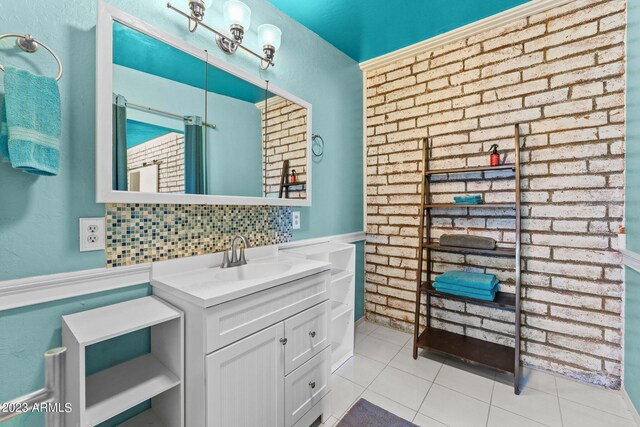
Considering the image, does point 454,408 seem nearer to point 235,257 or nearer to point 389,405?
point 389,405

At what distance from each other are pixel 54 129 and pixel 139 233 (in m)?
0.50

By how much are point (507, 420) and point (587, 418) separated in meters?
0.46

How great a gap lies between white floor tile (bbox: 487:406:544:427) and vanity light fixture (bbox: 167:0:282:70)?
8.30 ft

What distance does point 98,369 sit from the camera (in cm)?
117

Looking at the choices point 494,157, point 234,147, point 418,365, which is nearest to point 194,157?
point 234,147

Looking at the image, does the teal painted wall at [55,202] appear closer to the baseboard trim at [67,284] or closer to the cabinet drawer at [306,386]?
the baseboard trim at [67,284]

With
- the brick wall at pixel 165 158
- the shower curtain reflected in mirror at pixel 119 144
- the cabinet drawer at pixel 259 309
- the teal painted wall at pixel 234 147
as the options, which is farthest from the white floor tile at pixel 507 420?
the shower curtain reflected in mirror at pixel 119 144

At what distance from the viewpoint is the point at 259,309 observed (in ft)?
3.98

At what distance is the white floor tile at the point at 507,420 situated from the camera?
5.02 feet

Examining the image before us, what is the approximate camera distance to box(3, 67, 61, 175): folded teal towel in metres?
0.90

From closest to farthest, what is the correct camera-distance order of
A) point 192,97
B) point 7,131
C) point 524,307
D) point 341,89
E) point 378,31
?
point 7,131 < point 192,97 < point 524,307 < point 378,31 < point 341,89

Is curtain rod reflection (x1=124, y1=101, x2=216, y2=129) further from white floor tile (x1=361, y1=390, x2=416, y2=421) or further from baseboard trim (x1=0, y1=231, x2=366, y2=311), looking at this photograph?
white floor tile (x1=361, y1=390, x2=416, y2=421)

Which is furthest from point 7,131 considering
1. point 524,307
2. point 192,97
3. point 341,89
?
point 524,307

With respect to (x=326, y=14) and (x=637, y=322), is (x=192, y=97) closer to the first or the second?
(x=326, y=14)
